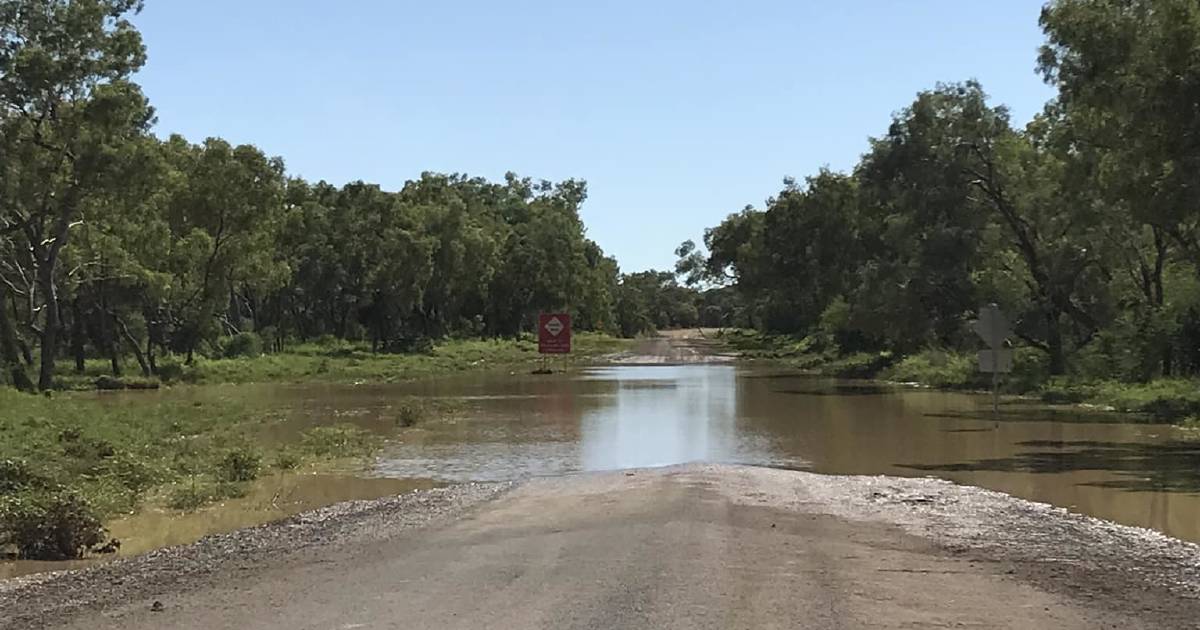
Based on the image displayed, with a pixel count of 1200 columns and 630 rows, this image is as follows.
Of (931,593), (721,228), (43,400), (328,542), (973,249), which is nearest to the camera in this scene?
(931,593)

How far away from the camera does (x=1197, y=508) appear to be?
15477 millimetres

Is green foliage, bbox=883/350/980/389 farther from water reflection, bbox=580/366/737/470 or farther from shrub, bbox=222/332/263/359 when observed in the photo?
shrub, bbox=222/332/263/359

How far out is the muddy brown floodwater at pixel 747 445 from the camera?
16.5 meters

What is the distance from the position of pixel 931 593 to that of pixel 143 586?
686cm

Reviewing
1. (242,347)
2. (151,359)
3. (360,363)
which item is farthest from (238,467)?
(360,363)

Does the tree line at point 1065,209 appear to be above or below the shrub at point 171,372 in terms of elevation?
above

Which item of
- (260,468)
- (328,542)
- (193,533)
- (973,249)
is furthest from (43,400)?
(973,249)

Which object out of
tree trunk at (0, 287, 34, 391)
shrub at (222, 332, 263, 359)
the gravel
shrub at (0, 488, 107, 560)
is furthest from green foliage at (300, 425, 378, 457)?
shrub at (222, 332, 263, 359)

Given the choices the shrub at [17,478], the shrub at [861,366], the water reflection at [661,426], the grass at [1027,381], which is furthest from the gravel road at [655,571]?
the shrub at [861,366]

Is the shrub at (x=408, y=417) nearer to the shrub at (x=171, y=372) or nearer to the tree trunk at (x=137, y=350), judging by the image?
the shrub at (x=171, y=372)

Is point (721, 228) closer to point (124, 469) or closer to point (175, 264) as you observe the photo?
point (175, 264)

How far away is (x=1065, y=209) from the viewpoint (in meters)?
36.3

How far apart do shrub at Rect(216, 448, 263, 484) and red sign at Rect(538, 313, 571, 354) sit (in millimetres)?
46749

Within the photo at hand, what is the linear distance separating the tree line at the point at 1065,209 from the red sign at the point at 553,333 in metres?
15.6
